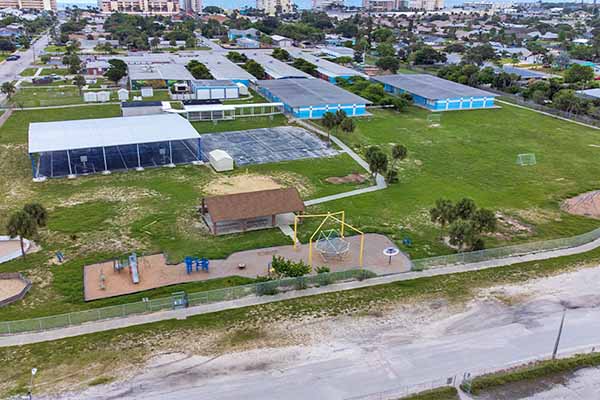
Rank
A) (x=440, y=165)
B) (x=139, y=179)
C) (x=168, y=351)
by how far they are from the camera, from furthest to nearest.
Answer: (x=440, y=165) → (x=139, y=179) → (x=168, y=351)

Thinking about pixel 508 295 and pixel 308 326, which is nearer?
pixel 308 326

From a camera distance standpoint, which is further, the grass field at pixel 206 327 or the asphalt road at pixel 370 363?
the grass field at pixel 206 327

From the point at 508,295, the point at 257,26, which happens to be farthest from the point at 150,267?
the point at 257,26

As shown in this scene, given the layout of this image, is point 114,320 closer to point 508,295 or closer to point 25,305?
point 25,305

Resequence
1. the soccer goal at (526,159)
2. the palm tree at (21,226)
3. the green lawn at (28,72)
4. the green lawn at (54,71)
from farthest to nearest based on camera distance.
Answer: the green lawn at (54,71), the green lawn at (28,72), the soccer goal at (526,159), the palm tree at (21,226)

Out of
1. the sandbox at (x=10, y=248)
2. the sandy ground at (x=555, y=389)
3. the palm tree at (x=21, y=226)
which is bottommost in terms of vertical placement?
the sandy ground at (x=555, y=389)

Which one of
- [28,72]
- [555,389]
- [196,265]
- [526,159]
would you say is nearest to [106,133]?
[196,265]

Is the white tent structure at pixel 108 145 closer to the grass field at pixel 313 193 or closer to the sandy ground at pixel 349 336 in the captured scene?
the grass field at pixel 313 193

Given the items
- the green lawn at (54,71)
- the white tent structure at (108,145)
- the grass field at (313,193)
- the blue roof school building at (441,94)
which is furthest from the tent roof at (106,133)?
the green lawn at (54,71)
